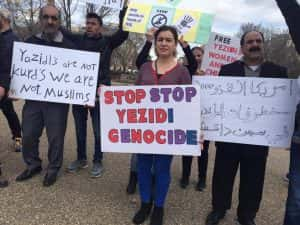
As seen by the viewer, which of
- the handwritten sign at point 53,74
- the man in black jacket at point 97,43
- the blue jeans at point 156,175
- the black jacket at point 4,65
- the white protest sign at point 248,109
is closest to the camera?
the white protest sign at point 248,109

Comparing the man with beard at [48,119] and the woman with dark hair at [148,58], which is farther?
the man with beard at [48,119]

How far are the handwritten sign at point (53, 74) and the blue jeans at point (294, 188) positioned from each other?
243cm

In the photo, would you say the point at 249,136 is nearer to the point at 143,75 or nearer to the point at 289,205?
the point at 289,205

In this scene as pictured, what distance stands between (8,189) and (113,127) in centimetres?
166

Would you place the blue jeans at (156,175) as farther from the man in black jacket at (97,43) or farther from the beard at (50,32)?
the beard at (50,32)

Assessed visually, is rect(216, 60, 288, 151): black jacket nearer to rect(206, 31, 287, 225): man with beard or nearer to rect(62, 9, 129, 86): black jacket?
rect(206, 31, 287, 225): man with beard

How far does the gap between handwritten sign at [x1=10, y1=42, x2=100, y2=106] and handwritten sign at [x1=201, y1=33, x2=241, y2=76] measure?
1960mm

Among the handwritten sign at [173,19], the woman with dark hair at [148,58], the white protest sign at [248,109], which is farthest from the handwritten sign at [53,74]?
the white protest sign at [248,109]

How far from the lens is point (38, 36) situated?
163 inches

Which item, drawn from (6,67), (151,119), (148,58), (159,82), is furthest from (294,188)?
(6,67)

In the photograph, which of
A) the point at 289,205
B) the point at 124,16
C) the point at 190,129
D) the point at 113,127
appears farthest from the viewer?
the point at 124,16

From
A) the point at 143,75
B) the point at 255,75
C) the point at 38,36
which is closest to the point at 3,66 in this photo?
the point at 38,36

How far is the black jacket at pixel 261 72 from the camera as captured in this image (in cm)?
330

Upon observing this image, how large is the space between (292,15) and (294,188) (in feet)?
5.15
